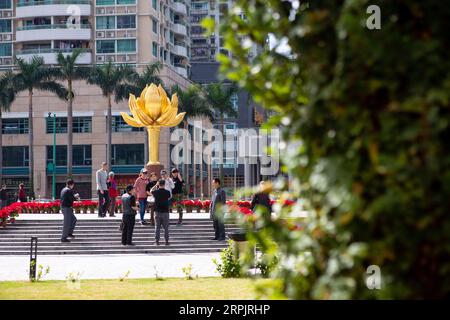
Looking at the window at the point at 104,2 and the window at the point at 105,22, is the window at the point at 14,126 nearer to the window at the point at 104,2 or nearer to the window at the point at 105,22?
the window at the point at 105,22

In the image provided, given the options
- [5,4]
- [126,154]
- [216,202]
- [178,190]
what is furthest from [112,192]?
[5,4]

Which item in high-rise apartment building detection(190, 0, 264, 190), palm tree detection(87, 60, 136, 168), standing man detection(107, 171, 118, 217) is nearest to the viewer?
standing man detection(107, 171, 118, 217)

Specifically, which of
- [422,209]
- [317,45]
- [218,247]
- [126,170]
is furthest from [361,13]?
[126,170]

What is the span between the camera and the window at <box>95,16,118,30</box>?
262ft

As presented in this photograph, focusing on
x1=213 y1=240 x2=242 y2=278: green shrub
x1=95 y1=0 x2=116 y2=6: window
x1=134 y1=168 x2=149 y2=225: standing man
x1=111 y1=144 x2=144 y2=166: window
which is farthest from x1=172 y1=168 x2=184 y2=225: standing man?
x1=95 y1=0 x2=116 y2=6: window

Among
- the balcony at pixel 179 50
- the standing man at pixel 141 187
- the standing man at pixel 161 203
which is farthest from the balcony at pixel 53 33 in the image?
the standing man at pixel 161 203

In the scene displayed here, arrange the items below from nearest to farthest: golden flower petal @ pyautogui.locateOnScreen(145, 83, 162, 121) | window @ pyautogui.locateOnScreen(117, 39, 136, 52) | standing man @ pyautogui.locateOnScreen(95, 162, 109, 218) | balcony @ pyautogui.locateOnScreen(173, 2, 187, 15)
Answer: standing man @ pyautogui.locateOnScreen(95, 162, 109, 218)
golden flower petal @ pyautogui.locateOnScreen(145, 83, 162, 121)
window @ pyautogui.locateOnScreen(117, 39, 136, 52)
balcony @ pyautogui.locateOnScreen(173, 2, 187, 15)

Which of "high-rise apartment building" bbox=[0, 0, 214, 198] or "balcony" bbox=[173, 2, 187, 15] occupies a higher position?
"balcony" bbox=[173, 2, 187, 15]

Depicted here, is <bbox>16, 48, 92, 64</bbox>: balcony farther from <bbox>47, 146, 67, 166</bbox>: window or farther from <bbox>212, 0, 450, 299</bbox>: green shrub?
<bbox>212, 0, 450, 299</bbox>: green shrub

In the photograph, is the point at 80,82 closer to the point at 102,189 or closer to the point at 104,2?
the point at 104,2

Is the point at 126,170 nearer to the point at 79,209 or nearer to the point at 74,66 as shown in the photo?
the point at 74,66

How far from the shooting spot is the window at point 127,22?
3145 inches

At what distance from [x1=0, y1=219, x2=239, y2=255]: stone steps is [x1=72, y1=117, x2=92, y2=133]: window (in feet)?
161

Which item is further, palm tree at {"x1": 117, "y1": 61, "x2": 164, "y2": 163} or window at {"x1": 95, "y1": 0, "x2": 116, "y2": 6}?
window at {"x1": 95, "y1": 0, "x2": 116, "y2": 6}
